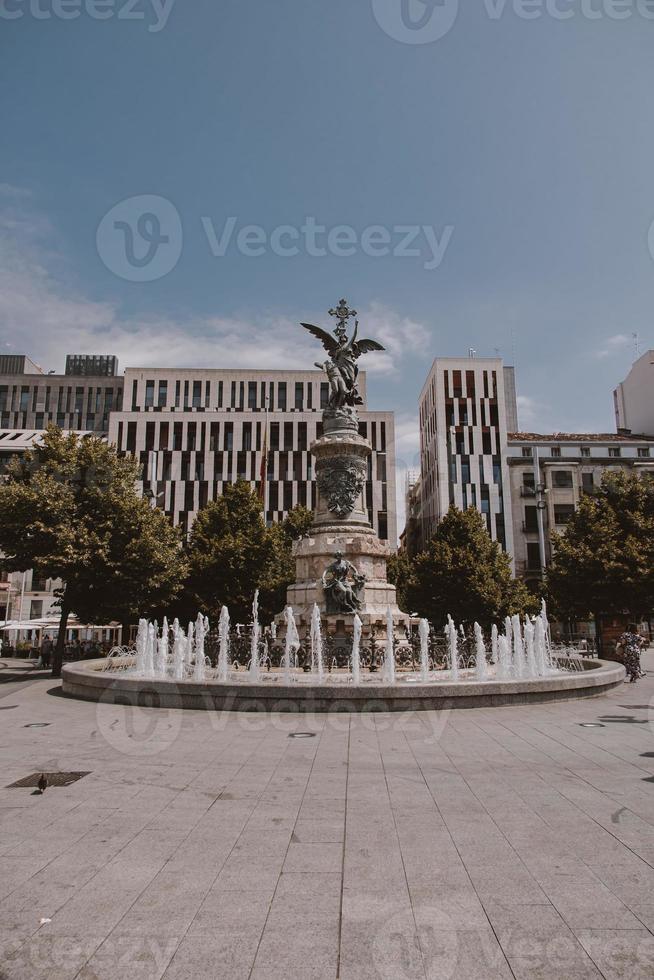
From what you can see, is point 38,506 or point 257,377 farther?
point 257,377

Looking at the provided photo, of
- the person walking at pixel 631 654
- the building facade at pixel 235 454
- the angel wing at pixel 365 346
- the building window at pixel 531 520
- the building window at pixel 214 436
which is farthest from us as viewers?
the building window at pixel 214 436

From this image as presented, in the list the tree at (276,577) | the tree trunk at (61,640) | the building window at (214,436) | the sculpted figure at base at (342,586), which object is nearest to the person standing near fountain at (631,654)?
the sculpted figure at base at (342,586)

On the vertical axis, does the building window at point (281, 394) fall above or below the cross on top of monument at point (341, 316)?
above

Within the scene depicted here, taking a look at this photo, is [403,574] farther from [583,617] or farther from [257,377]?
[257,377]

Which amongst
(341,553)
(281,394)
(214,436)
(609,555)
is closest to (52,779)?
(341,553)

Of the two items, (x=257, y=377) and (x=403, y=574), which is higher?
(x=257, y=377)

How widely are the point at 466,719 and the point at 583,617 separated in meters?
24.0

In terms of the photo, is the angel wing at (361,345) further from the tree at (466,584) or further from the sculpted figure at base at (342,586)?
the tree at (466,584)

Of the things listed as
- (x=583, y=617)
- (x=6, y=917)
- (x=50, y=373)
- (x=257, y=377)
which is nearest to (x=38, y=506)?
(x=6, y=917)

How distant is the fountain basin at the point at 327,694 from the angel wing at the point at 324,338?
1555 centimetres

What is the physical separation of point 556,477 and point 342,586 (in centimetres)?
Answer: 4758

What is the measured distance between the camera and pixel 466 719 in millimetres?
12859

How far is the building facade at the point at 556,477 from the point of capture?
202ft

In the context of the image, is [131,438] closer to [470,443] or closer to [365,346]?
[470,443]
